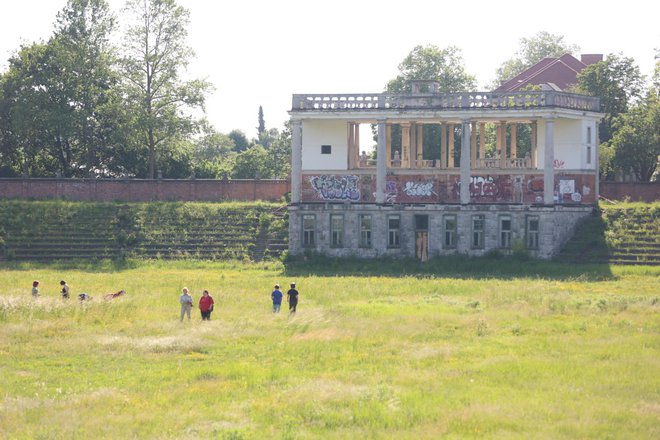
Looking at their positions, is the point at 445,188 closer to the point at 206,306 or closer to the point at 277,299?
the point at 277,299

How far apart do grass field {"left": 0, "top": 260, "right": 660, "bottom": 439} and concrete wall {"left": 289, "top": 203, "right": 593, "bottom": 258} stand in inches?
340

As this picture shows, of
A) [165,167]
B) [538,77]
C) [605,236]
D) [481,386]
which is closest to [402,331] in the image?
[481,386]

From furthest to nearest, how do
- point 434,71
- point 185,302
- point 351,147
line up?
point 434,71, point 351,147, point 185,302

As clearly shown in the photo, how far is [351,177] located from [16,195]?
27657 millimetres

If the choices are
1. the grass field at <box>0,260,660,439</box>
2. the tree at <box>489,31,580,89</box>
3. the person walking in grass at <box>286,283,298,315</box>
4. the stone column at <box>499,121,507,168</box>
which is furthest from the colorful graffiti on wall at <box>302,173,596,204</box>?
the tree at <box>489,31,580,89</box>

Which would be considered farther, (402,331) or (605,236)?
(605,236)

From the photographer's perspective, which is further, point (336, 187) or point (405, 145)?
point (405, 145)

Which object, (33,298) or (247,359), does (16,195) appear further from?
(247,359)

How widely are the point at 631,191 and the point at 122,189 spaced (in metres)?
35.1

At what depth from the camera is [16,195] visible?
70750 millimetres

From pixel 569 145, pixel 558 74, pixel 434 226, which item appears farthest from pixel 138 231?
pixel 558 74

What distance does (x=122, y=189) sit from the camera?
70.9 meters

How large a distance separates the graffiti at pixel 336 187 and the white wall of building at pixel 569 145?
1067cm

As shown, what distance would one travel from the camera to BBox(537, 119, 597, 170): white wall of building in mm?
56125
